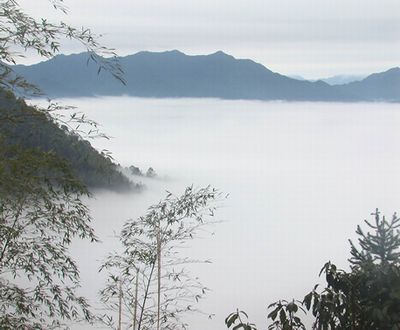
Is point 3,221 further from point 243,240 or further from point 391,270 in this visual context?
point 243,240

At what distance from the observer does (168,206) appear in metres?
5.09

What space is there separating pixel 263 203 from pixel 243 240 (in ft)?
131

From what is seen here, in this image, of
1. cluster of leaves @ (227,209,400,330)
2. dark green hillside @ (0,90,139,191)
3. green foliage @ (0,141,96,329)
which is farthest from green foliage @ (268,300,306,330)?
dark green hillside @ (0,90,139,191)

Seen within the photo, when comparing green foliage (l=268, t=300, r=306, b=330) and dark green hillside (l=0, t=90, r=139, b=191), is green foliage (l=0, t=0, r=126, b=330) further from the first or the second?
green foliage (l=268, t=300, r=306, b=330)

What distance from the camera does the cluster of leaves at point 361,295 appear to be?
2.10m

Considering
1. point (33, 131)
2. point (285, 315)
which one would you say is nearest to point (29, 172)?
point (33, 131)

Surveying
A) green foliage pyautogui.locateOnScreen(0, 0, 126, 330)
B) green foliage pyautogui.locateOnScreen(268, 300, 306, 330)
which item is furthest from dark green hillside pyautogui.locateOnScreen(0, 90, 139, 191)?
green foliage pyautogui.locateOnScreen(268, 300, 306, 330)

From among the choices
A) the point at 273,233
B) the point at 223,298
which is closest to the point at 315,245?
the point at 273,233

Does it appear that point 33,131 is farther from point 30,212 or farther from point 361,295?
point 361,295

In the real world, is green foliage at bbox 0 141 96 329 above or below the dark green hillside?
below

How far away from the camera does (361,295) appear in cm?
235

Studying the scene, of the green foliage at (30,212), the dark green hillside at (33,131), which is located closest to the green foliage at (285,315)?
the green foliage at (30,212)

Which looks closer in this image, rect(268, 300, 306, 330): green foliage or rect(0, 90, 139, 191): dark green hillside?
rect(268, 300, 306, 330): green foliage

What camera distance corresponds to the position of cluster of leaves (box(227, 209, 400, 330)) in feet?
6.89
